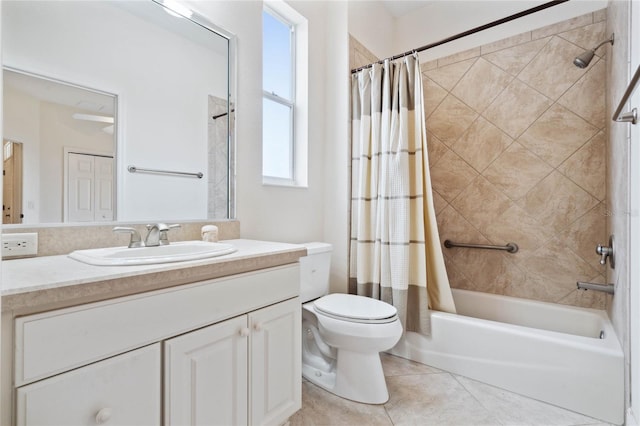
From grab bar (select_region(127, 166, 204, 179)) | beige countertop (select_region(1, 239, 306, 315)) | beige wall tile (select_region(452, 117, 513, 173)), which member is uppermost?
beige wall tile (select_region(452, 117, 513, 173))

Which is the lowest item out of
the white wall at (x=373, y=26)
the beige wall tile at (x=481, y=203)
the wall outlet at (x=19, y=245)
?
the wall outlet at (x=19, y=245)

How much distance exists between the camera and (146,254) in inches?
48.8

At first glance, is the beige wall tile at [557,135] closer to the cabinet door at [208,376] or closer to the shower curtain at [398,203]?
the shower curtain at [398,203]

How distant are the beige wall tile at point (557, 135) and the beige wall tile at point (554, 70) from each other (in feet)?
0.46

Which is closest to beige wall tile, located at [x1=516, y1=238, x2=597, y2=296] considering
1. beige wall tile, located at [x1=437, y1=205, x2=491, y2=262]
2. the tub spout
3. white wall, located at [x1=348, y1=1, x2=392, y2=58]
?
beige wall tile, located at [x1=437, y1=205, x2=491, y2=262]

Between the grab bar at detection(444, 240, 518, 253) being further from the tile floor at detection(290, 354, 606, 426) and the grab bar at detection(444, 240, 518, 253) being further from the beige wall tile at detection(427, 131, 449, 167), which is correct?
the tile floor at detection(290, 354, 606, 426)

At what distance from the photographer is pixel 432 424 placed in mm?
1523

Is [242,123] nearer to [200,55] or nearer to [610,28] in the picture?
[200,55]

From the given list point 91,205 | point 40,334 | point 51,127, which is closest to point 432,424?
point 40,334

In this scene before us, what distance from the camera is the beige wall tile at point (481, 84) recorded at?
2.49 m

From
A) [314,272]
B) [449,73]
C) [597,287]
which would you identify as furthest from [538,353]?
[449,73]

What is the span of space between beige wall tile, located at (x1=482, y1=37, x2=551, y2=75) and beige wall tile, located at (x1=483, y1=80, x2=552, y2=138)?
114mm

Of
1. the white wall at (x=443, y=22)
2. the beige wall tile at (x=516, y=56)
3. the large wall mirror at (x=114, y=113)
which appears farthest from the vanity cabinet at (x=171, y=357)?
the beige wall tile at (x=516, y=56)

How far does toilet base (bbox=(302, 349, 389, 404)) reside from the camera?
5.52 feet
